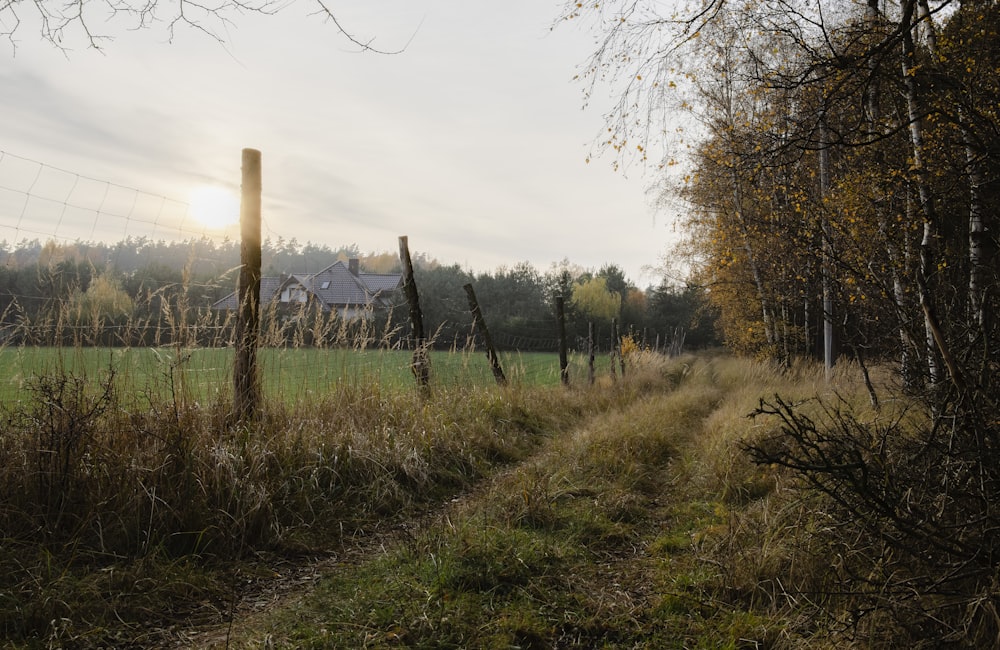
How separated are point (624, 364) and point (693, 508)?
11016 mm

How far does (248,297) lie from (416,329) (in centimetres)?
328

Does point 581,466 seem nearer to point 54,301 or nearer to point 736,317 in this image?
point 54,301

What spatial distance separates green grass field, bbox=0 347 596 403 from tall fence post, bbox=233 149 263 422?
5.0 inches

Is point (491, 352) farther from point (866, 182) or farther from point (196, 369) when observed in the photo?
point (866, 182)

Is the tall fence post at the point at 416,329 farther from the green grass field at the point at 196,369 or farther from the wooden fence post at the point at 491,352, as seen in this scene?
the wooden fence post at the point at 491,352

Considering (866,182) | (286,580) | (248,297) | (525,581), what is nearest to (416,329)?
(248,297)

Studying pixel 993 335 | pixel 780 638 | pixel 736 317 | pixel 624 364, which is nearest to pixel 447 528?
pixel 780 638

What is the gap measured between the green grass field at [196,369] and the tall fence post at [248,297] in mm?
126

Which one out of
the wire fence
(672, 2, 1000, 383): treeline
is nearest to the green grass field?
the wire fence

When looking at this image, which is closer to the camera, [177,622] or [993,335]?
[993,335]

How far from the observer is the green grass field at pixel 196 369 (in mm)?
4184

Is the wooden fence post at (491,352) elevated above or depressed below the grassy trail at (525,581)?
above

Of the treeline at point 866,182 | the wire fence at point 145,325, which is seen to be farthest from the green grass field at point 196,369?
the treeline at point 866,182

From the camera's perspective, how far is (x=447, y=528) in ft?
12.9
